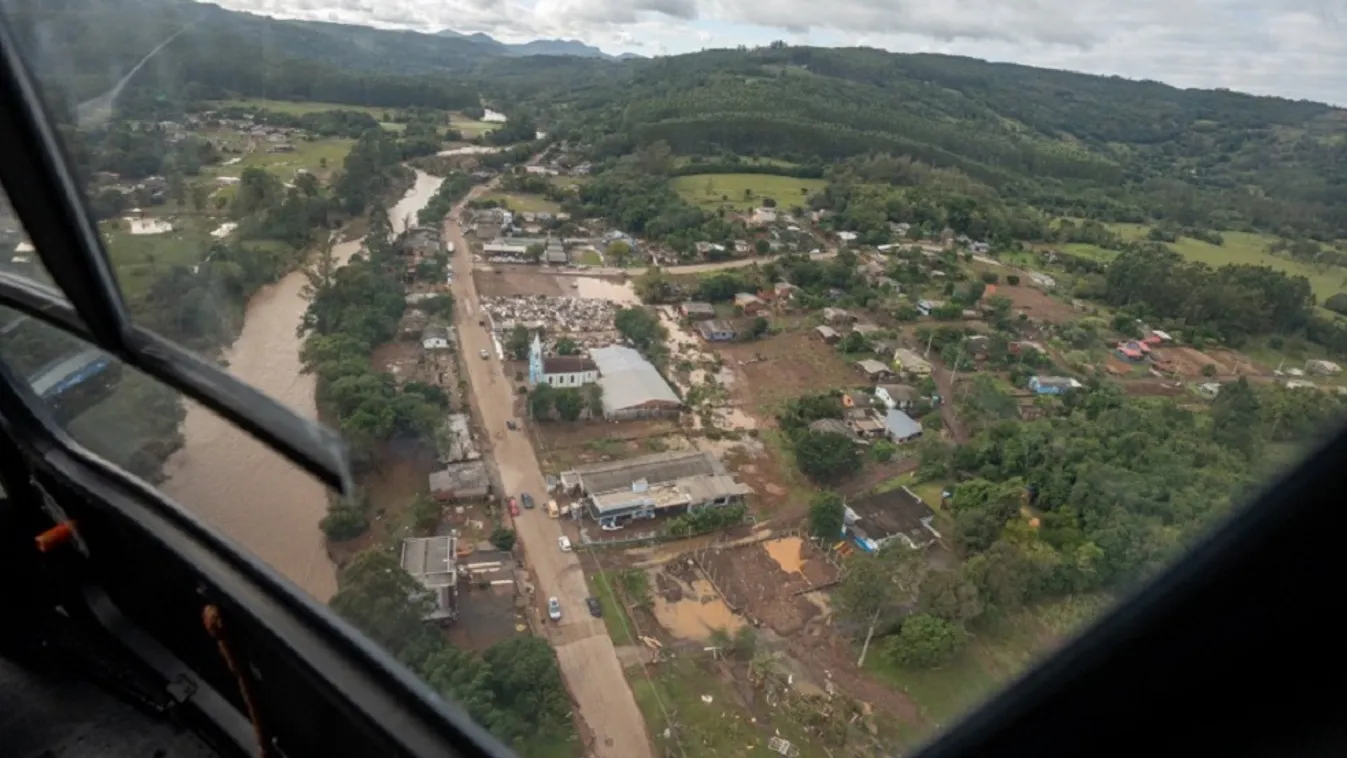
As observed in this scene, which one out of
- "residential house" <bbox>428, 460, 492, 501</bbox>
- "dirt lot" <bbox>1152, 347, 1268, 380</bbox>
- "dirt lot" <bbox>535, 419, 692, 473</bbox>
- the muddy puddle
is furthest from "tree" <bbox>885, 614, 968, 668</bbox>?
"dirt lot" <bbox>535, 419, 692, 473</bbox>

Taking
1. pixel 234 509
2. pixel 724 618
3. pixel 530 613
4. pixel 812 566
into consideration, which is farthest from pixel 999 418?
pixel 234 509

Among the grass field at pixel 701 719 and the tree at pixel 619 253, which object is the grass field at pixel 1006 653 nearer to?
the grass field at pixel 701 719

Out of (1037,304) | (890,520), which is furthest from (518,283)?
(890,520)

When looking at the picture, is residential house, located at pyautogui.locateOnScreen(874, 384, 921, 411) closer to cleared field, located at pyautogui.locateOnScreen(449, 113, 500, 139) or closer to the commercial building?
the commercial building

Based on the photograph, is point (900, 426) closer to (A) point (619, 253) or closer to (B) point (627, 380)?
(B) point (627, 380)

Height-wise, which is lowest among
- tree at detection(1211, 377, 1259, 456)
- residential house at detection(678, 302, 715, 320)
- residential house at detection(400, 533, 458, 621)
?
residential house at detection(678, 302, 715, 320)
